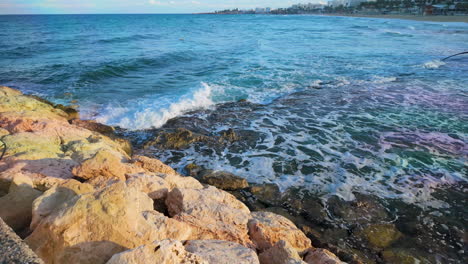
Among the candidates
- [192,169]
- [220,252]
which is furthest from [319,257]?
[192,169]

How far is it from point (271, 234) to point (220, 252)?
914 mm

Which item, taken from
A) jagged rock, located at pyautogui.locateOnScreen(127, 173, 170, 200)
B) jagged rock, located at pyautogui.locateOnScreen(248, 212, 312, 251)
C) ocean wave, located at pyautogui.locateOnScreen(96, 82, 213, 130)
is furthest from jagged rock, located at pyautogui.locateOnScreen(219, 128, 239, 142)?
jagged rock, located at pyautogui.locateOnScreen(248, 212, 312, 251)

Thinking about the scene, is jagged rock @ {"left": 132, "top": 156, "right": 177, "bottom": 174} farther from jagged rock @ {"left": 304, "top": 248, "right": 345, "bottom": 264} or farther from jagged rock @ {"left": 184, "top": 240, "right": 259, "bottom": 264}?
jagged rock @ {"left": 304, "top": 248, "right": 345, "bottom": 264}

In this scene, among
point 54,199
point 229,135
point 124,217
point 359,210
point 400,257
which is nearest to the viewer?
point 124,217

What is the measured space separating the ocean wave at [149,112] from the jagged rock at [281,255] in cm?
605

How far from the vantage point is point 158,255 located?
226 cm

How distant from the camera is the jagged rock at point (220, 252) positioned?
265 centimetres

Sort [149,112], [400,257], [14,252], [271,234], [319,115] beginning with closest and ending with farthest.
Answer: [14,252], [271,234], [400,257], [319,115], [149,112]

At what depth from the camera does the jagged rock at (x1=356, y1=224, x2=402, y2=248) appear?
414 centimetres

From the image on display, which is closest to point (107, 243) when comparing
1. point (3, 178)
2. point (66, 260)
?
point (66, 260)

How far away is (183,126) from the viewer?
8.30 metres

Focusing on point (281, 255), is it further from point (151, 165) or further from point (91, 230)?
point (151, 165)

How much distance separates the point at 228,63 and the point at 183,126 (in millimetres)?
10454

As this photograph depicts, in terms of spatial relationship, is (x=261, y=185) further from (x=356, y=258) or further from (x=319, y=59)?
(x=319, y=59)
